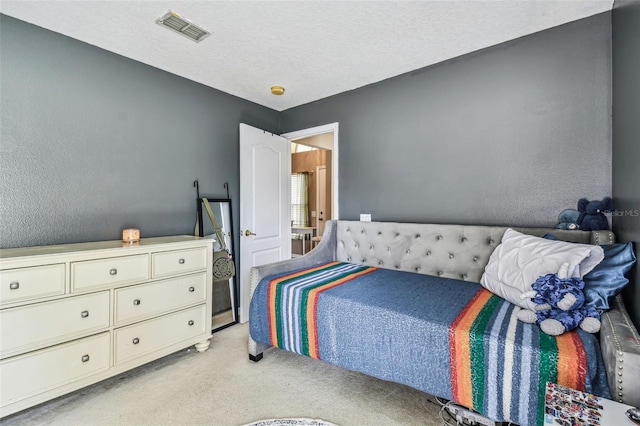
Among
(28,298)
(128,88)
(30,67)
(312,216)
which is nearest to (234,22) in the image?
(128,88)

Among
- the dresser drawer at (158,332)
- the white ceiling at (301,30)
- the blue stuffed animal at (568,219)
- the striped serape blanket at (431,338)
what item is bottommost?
the dresser drawer at (158,332)

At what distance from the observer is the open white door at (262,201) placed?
3252 mm

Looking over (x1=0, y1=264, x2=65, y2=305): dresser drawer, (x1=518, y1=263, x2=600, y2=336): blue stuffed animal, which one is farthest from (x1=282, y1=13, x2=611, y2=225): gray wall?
Answer: (x1=0, y1=264, x2=65, y2=305): dresser drawer

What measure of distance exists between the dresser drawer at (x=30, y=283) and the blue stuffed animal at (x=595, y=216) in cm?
331

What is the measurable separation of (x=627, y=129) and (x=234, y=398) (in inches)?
106

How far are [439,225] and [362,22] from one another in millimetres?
1663

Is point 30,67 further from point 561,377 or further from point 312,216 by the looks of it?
point 312,216

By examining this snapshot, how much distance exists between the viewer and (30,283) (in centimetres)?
165

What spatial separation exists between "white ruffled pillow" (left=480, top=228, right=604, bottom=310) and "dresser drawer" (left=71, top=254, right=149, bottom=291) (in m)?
2.41

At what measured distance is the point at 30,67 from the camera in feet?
6.75

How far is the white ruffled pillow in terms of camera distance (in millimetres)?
1520

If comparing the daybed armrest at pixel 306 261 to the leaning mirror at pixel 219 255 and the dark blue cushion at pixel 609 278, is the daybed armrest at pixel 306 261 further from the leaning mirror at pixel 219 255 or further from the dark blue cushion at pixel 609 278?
the dark blue cushion at pixel 609 278

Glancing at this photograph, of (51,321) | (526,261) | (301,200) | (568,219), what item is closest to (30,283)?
(51,321)

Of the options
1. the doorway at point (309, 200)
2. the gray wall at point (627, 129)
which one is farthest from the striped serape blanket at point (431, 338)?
the doorway at point (309, 200)
